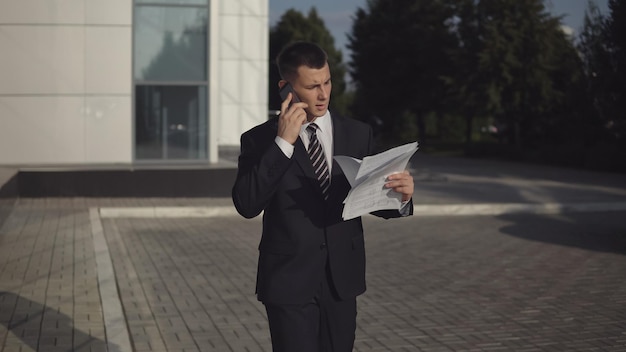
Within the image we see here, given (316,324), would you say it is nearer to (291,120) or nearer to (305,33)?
(291,120)

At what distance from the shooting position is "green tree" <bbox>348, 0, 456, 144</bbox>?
1859 inches

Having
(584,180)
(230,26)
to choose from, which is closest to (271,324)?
(584,180)

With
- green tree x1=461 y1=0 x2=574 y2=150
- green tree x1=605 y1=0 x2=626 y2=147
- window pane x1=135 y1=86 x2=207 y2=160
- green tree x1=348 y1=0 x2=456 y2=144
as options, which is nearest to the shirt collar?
green tree x1=605 y1=0 x2=626 y2=147

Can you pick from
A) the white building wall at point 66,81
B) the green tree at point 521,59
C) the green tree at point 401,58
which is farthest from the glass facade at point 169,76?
the green tree at point 401,58

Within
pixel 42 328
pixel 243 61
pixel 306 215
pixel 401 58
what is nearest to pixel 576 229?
pixel 42 328

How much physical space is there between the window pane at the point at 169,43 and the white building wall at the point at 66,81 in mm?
237

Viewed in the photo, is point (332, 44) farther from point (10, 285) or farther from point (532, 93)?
point (10, 285)

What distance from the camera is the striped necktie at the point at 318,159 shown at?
383 centimetres

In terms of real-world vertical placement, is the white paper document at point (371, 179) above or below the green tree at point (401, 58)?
below

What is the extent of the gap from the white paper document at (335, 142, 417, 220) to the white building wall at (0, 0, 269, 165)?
53.9ft

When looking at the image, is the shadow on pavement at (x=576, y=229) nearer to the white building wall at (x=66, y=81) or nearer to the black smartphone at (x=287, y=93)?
the white building wall at (x=66, y=81)

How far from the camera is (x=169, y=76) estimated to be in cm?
1986

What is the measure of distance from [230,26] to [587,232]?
78.6 ft

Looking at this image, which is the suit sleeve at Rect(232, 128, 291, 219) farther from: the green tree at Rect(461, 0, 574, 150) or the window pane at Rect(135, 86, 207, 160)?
the green tree at Rect(461, 0, 574, 150)
